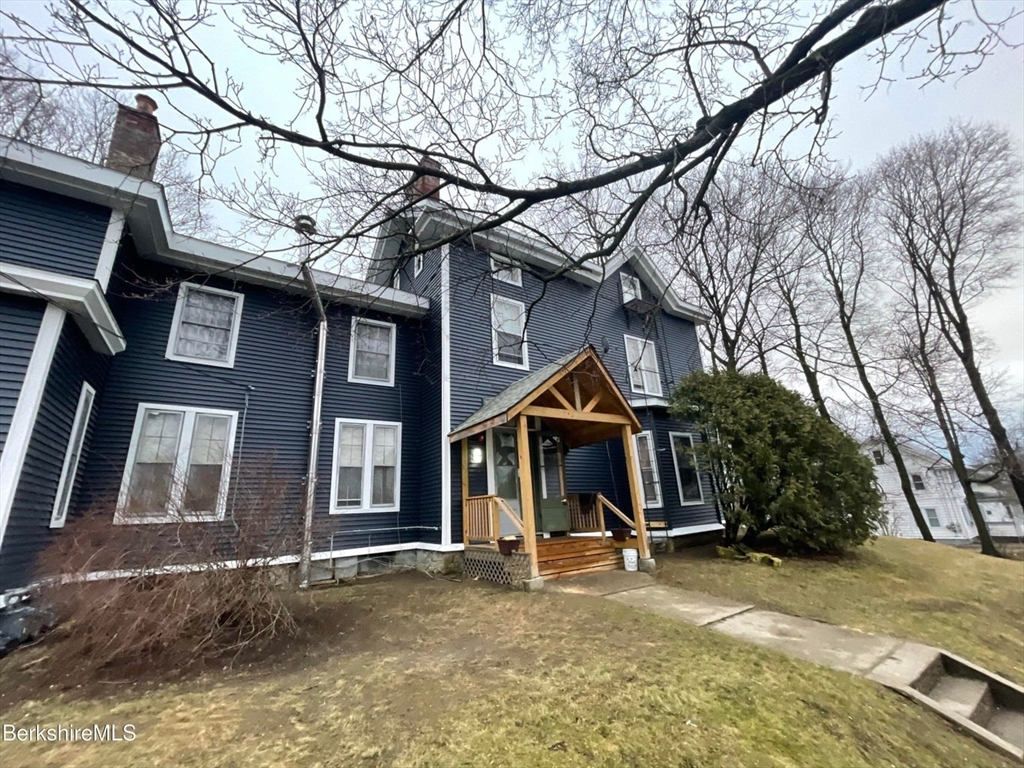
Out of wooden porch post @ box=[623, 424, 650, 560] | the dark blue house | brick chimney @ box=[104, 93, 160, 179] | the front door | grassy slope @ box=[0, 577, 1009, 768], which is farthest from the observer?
the front door

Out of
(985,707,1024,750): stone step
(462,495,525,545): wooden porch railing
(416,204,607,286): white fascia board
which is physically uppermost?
(416,204,607,286): white fascia board

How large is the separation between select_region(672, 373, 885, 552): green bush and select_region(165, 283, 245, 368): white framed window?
10.8 metres

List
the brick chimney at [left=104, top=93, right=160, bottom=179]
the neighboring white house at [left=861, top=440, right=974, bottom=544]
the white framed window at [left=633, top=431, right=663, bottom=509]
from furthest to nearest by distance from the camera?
the neighboring white house at [left=861, top=440, right=974, bottom=544] → the white framed window at [left=633, top=431, right=663, bottom=509] → the brick chimney at [left=104, top=93, right=160, bottom=179]

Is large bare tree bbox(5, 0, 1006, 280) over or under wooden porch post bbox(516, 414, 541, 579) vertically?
over

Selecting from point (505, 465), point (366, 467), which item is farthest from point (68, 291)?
point (505, 465)

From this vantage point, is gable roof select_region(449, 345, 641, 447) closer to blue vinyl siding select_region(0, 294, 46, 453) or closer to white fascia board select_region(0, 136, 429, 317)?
white fascia board select_region(0, 136, 429, 317)

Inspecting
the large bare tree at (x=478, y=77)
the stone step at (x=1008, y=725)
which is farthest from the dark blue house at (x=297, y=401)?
the stone step at (x=1008, y=725)

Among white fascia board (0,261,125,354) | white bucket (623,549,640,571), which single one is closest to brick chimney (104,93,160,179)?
white fascia board (0,261,125,354)

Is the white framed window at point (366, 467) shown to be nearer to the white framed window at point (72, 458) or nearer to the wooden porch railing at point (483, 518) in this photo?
the wooden porch railing at point (483, 518)

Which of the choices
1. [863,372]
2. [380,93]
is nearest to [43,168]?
[380,93]

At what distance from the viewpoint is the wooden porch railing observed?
7688 mm

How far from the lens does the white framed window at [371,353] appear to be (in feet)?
31.3

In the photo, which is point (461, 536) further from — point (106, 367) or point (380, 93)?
point (380, 93)

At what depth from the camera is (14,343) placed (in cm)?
514
